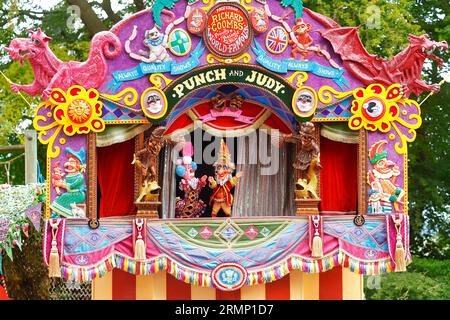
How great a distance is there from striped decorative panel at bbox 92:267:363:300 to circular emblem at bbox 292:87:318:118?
2.30m

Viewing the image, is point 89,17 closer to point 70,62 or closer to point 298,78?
point 70,62

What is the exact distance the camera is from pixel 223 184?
17.9 m

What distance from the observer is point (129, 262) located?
17391 mm

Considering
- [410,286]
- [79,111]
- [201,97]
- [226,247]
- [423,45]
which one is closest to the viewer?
[226,247]

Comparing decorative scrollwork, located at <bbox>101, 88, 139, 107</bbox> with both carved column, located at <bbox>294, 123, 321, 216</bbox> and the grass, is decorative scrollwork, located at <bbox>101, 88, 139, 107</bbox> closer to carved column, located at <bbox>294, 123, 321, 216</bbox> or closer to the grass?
carved column, located at <bbox>294, 123, 321, 216</bbox>

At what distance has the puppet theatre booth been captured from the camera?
17.4 meters

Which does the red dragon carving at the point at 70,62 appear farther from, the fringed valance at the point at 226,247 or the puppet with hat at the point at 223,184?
the puppet with hat at the point at 223,184

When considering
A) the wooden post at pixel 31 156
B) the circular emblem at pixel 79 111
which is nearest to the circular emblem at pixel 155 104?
the circular emblem at pixel 79 111

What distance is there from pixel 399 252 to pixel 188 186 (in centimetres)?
322

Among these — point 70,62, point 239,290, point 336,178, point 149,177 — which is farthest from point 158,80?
point 239,290

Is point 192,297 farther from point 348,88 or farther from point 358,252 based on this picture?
point 348,88

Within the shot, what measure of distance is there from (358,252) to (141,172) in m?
3.28

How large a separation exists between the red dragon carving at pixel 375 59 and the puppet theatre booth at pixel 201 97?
20mm

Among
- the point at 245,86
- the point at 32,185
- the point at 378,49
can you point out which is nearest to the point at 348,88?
the point at 245,86
